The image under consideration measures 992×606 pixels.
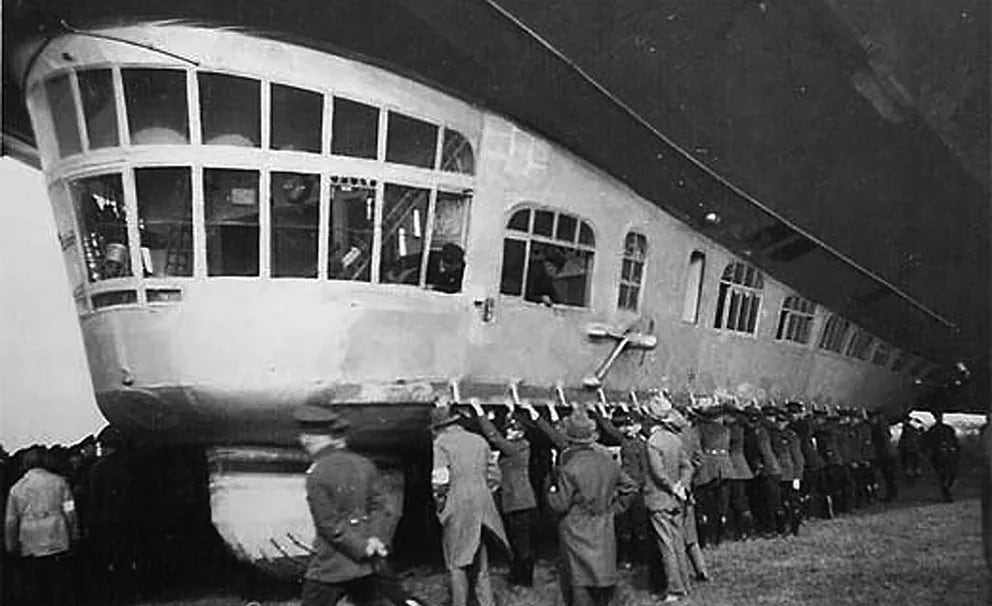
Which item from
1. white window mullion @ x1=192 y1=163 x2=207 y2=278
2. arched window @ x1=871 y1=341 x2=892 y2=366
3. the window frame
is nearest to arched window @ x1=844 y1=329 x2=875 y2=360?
arched window @ x1=871 y1=341 x2=892 y2=366

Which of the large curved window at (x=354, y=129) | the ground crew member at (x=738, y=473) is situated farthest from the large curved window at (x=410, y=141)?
the ground crew member at (x=738, y=473)

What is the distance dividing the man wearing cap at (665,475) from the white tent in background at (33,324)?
5.04ft

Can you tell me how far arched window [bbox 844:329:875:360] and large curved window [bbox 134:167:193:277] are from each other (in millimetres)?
2010

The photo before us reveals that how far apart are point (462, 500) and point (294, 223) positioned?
0.85 metres

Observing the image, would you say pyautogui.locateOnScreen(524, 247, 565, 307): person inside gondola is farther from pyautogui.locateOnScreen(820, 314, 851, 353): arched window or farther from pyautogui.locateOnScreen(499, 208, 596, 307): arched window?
pyautogui.locateOnScreen(820, 314, 851, 353): arched window

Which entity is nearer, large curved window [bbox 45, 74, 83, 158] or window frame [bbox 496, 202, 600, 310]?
large curved window [bbox 45, 74, 83, 158]

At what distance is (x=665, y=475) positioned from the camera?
3.09 meters

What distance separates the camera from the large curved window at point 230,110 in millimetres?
2502

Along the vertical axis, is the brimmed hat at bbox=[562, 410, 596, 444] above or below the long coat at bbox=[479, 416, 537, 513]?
above

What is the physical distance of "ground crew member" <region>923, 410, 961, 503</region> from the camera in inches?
123

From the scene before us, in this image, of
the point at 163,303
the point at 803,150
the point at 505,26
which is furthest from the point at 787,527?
the point at 163,303

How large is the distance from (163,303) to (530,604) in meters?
1.24

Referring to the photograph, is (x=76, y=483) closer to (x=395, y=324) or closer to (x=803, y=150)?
(x=395, y=324)

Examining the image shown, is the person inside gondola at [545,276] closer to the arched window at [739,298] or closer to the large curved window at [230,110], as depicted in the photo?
the arched window at [739,298]
